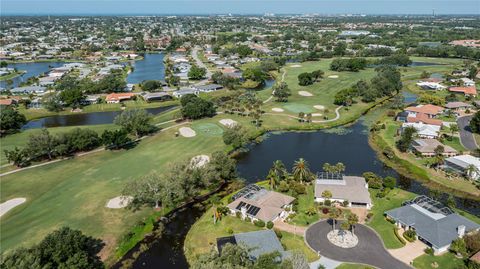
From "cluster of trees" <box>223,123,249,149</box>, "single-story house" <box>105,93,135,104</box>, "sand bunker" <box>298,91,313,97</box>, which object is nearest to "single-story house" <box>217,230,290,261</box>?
"cluster of trees" <box>223,123,249,149</box>

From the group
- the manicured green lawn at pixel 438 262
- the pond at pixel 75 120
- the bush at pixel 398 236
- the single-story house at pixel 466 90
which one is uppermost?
the single-story house at pixel 466 90

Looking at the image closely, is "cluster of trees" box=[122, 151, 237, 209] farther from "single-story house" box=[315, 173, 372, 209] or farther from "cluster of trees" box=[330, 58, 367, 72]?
"cluster of trees" box=[330, 58, 367, 72]

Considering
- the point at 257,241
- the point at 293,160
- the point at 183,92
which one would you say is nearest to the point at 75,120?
the point at 183,92

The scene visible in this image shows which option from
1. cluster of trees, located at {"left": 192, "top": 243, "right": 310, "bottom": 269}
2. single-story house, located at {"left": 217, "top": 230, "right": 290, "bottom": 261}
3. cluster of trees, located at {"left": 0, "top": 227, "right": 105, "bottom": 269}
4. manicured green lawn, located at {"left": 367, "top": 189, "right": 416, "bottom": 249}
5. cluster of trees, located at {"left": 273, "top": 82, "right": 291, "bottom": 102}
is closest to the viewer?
cluster of trees, located at {"left": 192, "top": 243, "right": 310, "bottom": 269}

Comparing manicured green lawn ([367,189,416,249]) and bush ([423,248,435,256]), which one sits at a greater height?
bush ([423,248,435,256])

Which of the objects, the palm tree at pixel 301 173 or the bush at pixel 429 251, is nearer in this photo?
the bush at pixel 429 251

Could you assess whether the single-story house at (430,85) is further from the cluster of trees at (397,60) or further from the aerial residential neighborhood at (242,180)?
the cluster of trees at (397,60)

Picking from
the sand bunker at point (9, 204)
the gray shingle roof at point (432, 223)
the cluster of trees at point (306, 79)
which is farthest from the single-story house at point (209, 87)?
the gray shingle roof at point (432, 223)

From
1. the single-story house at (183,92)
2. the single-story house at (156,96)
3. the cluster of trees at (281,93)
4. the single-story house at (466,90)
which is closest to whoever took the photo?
the cluster of trees at (281,93)
